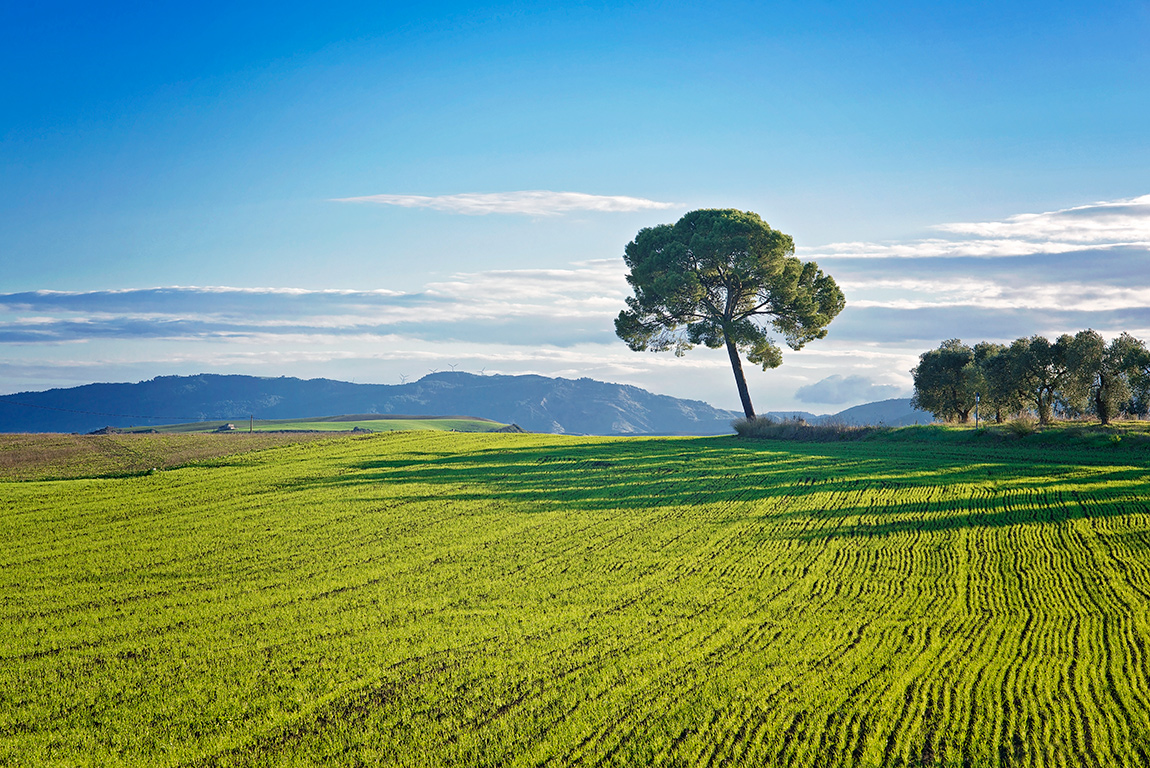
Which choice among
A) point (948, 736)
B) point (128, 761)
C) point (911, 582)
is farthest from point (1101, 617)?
point (128, 761)

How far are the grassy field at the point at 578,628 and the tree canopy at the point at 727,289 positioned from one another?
26.0m

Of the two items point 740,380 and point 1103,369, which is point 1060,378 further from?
point 740,380

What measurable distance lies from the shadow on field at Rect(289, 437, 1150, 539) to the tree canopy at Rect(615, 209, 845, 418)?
45.4ft

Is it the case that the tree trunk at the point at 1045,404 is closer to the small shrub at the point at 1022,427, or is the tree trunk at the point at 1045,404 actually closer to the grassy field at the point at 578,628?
the small shrub at the point at 1022,427

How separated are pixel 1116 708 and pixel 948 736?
220 centimetres

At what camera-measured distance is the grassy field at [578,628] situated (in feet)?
25.8

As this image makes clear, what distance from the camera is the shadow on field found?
19562mm

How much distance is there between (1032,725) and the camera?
802 cm

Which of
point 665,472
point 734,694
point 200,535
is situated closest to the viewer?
point 734,694

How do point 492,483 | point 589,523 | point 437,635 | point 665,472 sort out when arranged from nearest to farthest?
point 437,635 → point 589,523 → point 492,483 → point 665,472

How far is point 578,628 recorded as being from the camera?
36.4 ft

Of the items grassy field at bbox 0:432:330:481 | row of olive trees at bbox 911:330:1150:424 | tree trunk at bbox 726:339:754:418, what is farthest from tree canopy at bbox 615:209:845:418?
grassy field at bbox 0:432:330:481

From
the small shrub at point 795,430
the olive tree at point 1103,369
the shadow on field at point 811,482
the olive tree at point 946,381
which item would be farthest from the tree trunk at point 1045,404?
the shadow on field at point 811,482

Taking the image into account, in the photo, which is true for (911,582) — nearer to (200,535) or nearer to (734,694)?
(734,694)
